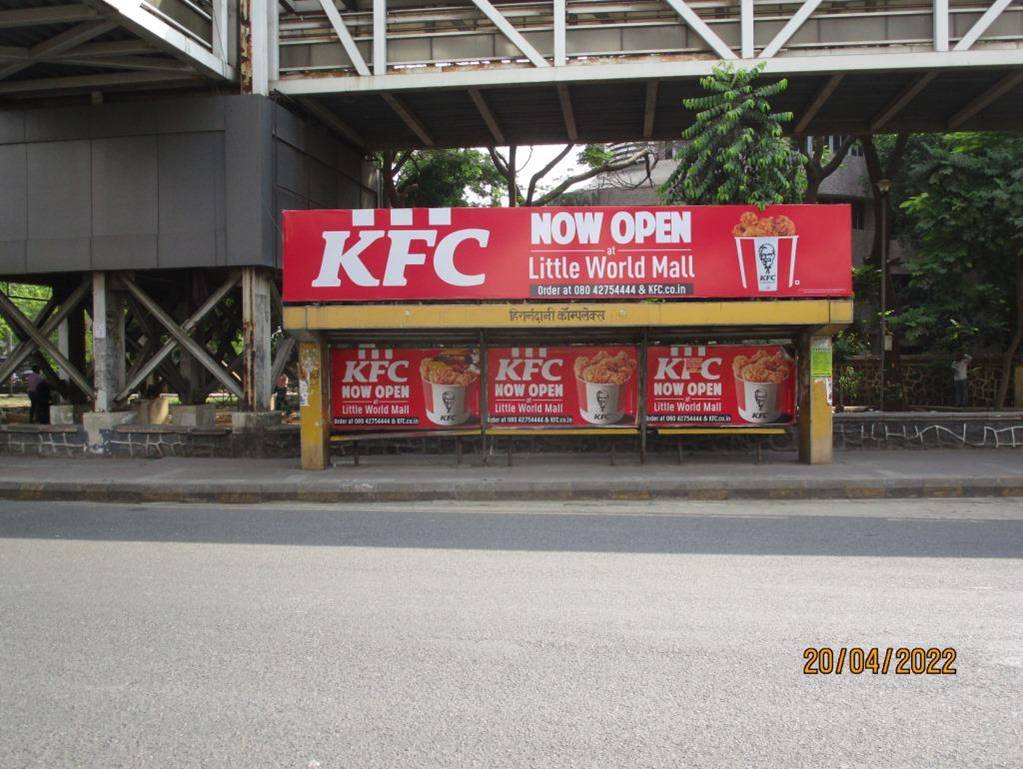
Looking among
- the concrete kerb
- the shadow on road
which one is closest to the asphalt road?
the shadow on road

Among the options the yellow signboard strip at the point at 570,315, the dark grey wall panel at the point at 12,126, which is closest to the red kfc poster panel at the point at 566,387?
the yellow signboard strip at the point at 570,315

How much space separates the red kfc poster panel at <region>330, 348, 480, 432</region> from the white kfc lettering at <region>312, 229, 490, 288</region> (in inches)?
54.5

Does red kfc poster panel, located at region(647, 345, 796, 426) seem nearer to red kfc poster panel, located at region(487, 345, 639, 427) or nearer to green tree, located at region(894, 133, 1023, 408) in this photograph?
red kfc poster panel, located at region(487, 345, 639, 427)

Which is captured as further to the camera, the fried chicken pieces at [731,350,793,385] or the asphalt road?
the fried chicken pieces at [731,350,793,385]

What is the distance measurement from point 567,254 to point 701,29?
6.87 meters

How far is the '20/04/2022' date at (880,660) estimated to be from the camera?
14.1 ft

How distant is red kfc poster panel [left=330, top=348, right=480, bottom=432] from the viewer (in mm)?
13094

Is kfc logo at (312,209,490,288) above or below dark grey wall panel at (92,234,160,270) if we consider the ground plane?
below

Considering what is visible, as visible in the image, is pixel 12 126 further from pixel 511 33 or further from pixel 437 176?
pixel 437 176

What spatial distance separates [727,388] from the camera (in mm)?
12977

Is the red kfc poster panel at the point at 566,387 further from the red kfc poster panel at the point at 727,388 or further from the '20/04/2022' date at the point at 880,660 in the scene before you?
the '20/04/2022' date at the point at 880,660

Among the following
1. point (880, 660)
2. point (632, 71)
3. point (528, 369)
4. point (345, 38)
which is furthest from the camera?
point (345, 38)

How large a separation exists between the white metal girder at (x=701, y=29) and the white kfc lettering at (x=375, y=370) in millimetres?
8720

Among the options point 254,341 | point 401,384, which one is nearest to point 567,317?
point 401,384
